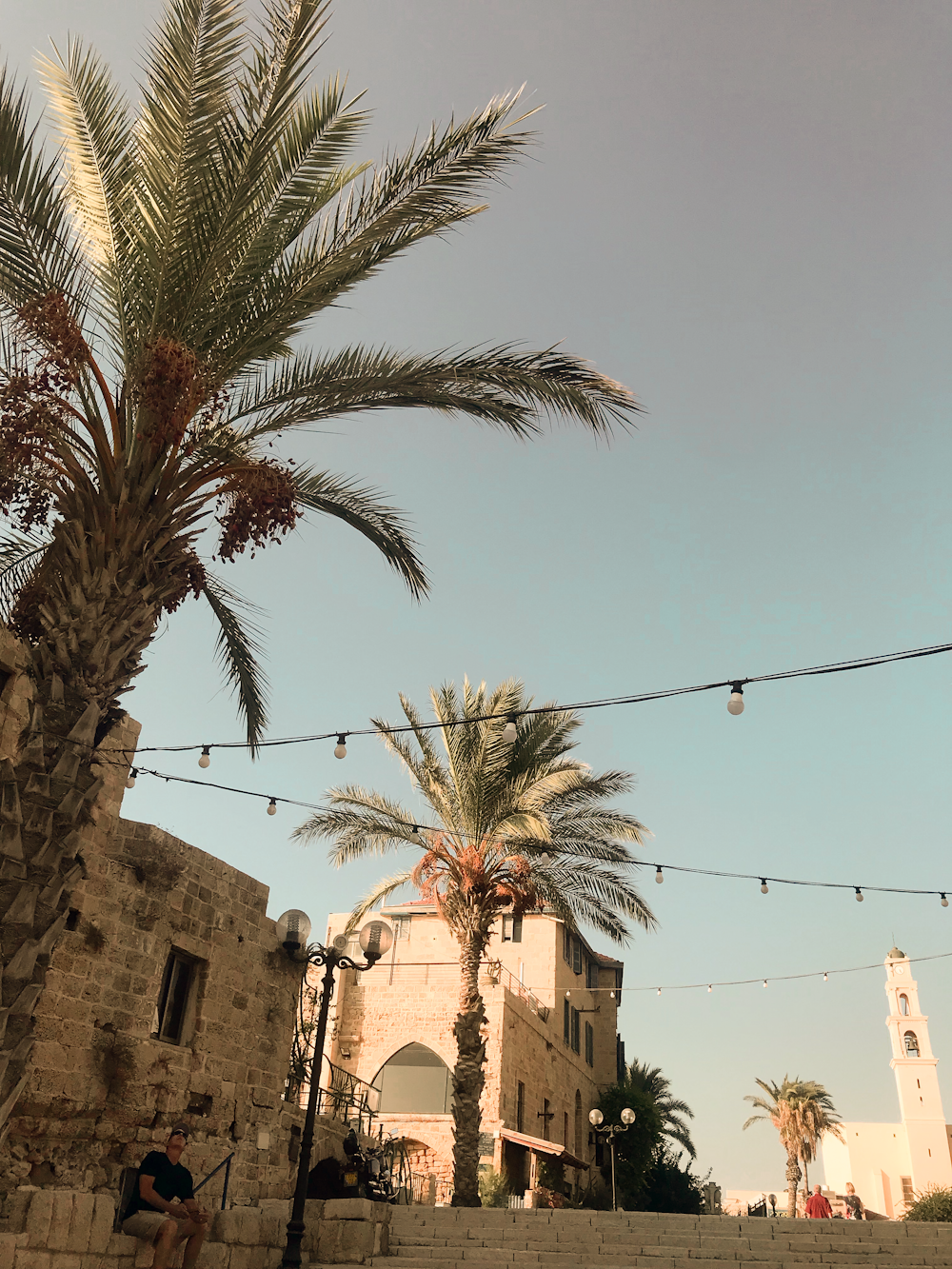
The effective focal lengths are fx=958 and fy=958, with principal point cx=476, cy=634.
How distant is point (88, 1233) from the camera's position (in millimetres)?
7191

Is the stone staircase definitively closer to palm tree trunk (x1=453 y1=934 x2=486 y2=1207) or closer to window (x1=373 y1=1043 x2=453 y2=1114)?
palm tree trunk (x1=453 y1=934 x2=486 y2=1207)

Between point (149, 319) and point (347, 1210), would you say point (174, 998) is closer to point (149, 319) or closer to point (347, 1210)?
point (347, 1210)

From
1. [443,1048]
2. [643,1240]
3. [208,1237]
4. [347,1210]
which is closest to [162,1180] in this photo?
[208,1237]

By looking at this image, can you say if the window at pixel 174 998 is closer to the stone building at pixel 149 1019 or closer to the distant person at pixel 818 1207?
the stone building at pixel 149 1019

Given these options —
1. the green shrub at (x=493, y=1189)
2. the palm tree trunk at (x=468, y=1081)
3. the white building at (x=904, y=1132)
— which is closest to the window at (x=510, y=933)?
the green shrub at (x=493, y=1189)

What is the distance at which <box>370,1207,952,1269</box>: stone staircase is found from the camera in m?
11.5

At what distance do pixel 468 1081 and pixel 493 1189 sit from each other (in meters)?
4.01

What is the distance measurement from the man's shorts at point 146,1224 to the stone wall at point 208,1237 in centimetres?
Answer: 7

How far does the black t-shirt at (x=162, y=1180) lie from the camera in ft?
25.2

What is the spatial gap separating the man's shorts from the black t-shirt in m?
0.06

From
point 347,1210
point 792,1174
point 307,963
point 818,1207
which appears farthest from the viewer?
point 792,1174

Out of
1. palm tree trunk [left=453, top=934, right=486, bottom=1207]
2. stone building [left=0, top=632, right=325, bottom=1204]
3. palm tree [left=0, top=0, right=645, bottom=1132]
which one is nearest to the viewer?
palm tree [left=0, top=0, right=645, bottom=1132]

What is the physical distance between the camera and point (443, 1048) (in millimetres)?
22875

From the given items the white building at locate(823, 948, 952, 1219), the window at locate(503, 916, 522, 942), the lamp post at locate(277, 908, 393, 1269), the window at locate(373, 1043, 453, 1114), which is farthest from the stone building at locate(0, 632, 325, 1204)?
the white building at locate(823, 948, 952, 1219)
